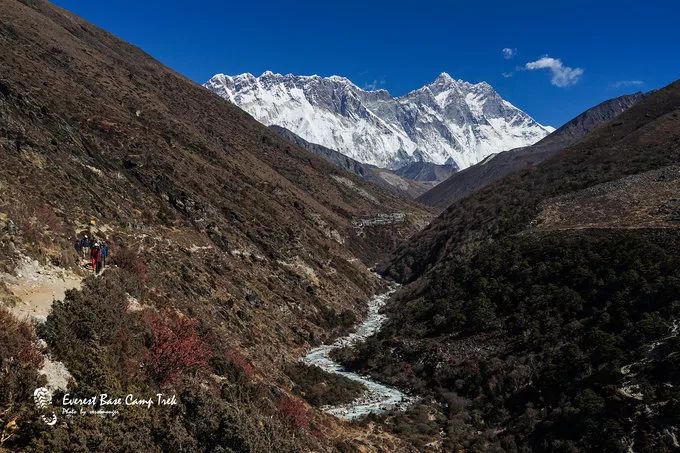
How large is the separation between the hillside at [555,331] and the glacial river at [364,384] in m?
1.40

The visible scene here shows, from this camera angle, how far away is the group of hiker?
19953 millimetres

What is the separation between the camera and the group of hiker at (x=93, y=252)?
65.5ft

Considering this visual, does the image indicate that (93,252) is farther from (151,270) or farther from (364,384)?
(364,384)

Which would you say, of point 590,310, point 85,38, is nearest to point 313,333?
point 590,310

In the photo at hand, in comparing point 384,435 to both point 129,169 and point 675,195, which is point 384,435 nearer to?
point 129,169

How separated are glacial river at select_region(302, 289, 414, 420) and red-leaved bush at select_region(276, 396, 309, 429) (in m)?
4.48

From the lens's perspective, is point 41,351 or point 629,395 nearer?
point 41,351

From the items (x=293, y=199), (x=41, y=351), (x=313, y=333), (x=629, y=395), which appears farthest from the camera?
(x=293, y=199)

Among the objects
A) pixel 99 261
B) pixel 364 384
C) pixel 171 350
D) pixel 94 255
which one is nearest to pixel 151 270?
pixel 99 261

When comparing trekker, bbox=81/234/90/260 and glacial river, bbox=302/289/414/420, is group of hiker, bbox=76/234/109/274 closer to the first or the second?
trekker, bbox=81/234/90/260

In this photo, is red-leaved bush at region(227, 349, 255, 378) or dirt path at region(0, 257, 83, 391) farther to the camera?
red-leaved bush at region(227, 349, 255, 378)

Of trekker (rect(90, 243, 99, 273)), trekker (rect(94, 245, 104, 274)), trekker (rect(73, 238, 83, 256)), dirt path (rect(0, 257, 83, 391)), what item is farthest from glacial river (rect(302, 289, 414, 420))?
dirt path (rect(0, 257, 83, 391))

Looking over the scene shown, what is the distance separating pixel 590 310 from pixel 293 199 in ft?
173

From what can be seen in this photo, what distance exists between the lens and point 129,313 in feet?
59.2
